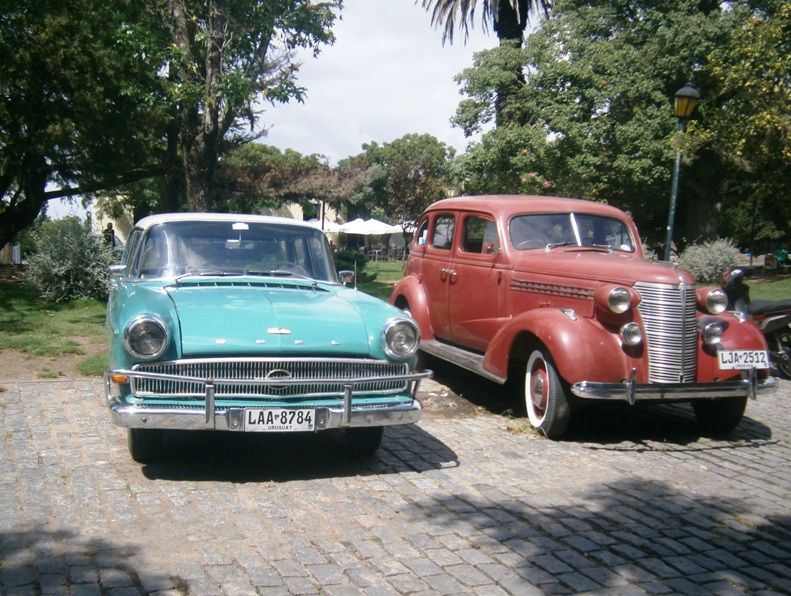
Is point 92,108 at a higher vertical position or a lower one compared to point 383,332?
higher

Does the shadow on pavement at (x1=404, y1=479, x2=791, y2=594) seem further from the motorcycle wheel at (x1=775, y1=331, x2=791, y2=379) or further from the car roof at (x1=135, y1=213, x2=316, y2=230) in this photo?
the motorcycle wheel at (x1=775, y1=331, x2=791, y2=379)

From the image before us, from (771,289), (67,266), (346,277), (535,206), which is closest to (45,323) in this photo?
(67,266)

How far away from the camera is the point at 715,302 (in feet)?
22.4

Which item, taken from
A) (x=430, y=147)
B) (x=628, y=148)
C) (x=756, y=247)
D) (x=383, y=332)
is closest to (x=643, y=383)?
(x=383, y=332)

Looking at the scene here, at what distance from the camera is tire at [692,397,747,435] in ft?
22.8

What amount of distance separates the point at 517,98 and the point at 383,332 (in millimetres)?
16936

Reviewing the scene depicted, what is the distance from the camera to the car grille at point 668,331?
6398mm

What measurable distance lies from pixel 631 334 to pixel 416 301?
10.6 ft

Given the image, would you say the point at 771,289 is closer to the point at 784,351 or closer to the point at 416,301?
the point at 784,351

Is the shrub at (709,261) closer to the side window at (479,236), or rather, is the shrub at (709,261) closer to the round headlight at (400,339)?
the side window at (479,236)

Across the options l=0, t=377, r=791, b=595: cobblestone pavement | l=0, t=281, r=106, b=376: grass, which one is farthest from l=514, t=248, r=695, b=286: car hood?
l=0, t=281, r=106, b=376: grass

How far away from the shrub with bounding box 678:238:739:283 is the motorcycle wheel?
10.6m

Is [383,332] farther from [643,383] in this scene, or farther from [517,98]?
[517,98]

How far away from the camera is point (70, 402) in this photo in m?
7.52
